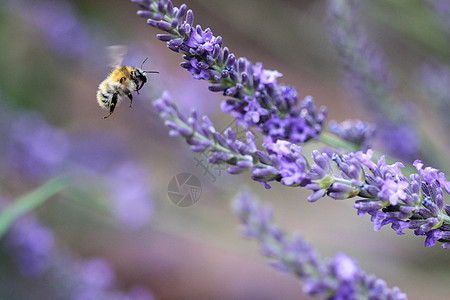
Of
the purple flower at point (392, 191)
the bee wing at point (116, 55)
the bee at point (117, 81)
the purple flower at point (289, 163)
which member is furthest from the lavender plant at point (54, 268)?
the purple flower at point (392, 191)

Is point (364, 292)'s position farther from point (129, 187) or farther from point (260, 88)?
point (129, 187)

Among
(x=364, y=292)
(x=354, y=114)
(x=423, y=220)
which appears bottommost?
(x=364, y=292)

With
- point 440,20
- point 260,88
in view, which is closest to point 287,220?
point 440,20

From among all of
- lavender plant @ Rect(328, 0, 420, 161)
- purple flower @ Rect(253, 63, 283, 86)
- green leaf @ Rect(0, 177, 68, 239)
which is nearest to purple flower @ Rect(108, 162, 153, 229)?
green leaf @ Rect(0, 177, 68, 239)

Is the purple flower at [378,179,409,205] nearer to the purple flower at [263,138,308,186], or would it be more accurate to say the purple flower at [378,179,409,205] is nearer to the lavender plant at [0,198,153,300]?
the purple flower at [263,138,308,186]

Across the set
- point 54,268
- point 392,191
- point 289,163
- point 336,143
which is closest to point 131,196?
point 54,268

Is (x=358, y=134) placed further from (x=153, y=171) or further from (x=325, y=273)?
(x=153, y=171)
